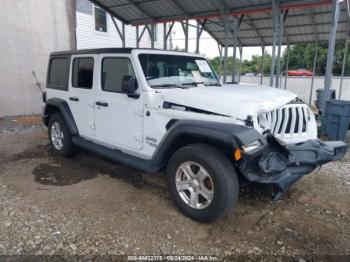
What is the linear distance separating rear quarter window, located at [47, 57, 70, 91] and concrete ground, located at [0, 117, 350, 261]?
156 centimetres

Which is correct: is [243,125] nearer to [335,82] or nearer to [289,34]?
[289,34]

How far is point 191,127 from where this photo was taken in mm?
3016

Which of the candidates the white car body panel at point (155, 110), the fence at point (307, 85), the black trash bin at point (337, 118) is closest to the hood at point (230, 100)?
the white car body panel at point (155, 110)

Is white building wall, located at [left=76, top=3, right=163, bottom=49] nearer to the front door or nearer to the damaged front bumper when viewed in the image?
the front door

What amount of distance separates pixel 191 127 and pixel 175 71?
1.37 m

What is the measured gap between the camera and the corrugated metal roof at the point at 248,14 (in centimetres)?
831

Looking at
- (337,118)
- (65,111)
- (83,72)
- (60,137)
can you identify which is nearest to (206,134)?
(83,72)

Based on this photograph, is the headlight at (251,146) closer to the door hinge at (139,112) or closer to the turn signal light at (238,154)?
the turn signal light at (238,154)

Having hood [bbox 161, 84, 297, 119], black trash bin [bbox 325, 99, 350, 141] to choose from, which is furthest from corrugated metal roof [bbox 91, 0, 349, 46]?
hood [bbox 161, 84, 297, 119]

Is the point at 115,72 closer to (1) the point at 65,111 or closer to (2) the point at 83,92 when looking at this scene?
(2) the point at 83,92

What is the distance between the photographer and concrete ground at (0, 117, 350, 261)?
9.02 ft

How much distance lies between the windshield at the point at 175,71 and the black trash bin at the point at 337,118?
3172 mm

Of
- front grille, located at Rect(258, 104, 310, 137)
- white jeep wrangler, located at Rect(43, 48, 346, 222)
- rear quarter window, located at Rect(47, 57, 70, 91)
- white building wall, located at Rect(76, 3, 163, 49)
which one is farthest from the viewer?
white building wall, located at Rect(76, 3, 163, 49)

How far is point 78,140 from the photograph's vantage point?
484cm
